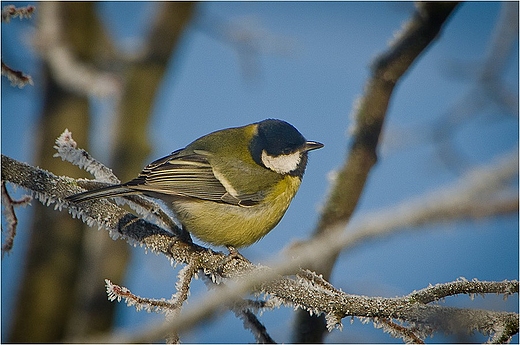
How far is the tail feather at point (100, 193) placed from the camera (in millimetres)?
1549

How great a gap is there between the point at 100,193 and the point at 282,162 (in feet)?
2.96

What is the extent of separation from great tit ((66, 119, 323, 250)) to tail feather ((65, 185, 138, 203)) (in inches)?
9.6

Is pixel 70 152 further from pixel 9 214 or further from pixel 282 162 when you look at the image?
pixel 282 162

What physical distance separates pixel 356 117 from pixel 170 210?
29.3 inches

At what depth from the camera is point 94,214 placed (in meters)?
1.59

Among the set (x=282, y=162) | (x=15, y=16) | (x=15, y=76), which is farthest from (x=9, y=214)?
(x=282, y=162)

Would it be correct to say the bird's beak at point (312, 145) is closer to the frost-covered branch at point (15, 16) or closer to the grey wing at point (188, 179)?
the grey wing at point (188, 179)

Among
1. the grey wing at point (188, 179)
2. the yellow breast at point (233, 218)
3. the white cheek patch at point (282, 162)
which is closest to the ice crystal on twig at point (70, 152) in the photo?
the grey wing at point (188, 179)

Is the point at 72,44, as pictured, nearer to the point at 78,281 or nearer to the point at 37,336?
the point at 78,281

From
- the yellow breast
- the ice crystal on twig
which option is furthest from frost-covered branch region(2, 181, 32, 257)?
the yellow breast

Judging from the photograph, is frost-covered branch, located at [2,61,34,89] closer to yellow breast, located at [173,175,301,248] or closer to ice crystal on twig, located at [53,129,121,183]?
ice crystal on twig, located at [53,129,121,183]

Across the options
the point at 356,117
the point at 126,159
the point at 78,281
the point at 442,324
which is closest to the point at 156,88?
the point at 126,159

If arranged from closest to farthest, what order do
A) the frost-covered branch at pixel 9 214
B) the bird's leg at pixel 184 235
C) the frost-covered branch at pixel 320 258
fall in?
the frost-covered branch at pixel 320 258, the frost-covered branch at pixel 9 214, the bird's leg at pixel 184 235

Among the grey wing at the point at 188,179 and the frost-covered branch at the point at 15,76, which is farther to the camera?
the grey wing at the point at 188,179
